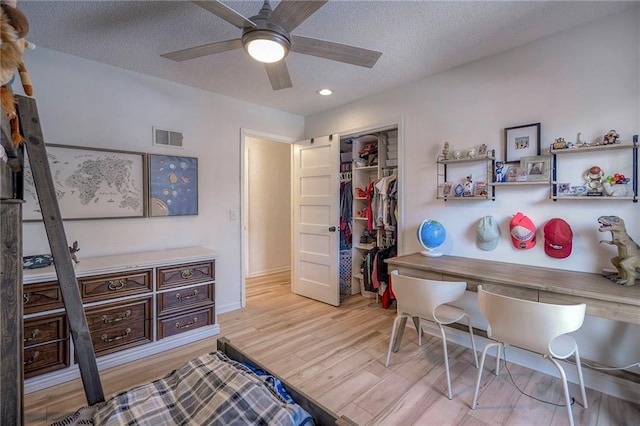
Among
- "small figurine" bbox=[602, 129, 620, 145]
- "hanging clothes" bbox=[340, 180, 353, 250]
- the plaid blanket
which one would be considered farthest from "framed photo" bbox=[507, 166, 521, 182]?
the plaid blanket

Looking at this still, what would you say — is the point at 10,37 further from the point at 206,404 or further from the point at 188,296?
the point at 188,296

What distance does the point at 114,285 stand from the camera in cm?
238

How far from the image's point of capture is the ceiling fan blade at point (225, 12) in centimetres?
132

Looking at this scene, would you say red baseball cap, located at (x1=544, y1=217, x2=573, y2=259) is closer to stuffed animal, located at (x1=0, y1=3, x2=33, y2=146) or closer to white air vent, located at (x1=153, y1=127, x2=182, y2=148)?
stuffed animal, located at (x1=0, y1=3, x2=33, y2=146)

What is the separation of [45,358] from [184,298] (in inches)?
38.1

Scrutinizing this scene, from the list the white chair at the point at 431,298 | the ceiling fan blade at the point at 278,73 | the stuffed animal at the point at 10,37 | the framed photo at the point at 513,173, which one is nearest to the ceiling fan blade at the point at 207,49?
the ceiling fan blade at the point at 278,73

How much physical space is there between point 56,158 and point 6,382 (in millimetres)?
2005

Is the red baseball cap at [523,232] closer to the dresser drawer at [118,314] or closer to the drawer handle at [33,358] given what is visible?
the dresser drawer at [118,314]

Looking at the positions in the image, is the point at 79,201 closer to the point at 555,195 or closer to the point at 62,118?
the point at 62,118

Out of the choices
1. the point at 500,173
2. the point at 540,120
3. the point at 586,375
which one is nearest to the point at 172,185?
the point at 500,173

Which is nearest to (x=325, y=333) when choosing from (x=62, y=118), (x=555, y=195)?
(x=555, y=195)

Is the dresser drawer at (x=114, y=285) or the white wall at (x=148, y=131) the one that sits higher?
the white wall at (x=148, y=131)

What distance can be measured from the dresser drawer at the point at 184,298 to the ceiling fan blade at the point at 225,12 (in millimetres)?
2202

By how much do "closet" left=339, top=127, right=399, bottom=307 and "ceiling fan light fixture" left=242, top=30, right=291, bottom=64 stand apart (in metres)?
2.17
